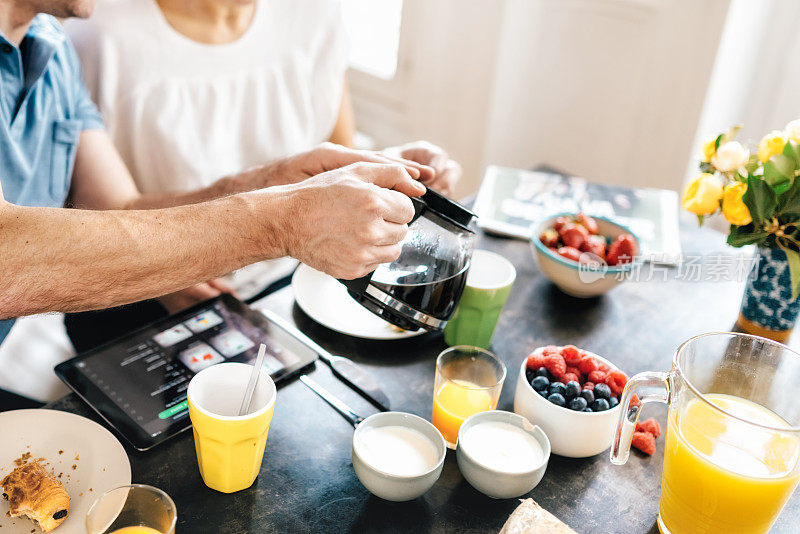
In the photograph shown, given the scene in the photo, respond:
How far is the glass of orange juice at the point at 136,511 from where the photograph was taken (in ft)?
2.23

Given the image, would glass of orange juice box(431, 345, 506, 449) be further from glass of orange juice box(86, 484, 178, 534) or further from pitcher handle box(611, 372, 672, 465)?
glass of orange juice box(86, 484, 178, 534)

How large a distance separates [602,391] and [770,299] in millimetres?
441

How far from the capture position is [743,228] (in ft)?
3.68

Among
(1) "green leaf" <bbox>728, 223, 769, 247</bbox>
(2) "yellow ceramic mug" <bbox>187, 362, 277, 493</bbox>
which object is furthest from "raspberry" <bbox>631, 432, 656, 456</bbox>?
(2) "yellow ceramic mug" <bbox>187, 362, 277, 493</bbox>

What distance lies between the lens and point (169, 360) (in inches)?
39.4

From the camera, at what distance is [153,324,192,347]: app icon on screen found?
1.03 m

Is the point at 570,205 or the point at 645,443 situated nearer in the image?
the point at 645,443

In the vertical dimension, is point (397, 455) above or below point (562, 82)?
below

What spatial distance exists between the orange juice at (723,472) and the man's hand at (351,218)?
0.40 metres

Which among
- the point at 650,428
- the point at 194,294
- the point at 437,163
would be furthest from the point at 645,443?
the point at 194,294

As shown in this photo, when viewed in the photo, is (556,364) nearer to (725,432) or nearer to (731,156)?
(725,432)

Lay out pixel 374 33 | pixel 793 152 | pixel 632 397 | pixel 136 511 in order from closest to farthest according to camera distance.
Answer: pixel 136 511
pixel 632 397
pixel 793 152
pixel 374 33

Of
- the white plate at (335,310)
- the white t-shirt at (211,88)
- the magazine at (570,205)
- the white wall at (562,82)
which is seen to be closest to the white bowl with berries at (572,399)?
the white plate at (335,310)

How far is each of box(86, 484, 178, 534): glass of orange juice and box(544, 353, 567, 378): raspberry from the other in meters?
0.51
